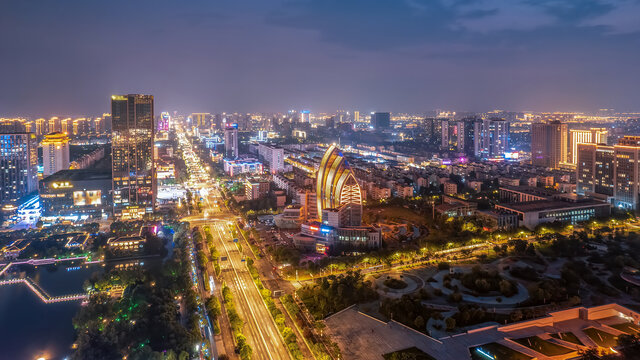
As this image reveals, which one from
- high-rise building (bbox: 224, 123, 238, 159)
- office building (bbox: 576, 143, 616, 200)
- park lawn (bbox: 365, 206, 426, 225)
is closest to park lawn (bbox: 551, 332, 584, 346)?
park lawn (bbox: 365, 206, 426, 225)

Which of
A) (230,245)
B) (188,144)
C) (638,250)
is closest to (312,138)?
(188,144)

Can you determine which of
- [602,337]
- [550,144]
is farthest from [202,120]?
[602,337]

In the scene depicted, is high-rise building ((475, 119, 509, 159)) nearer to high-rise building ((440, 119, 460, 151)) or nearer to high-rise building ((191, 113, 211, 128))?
high-rise building ((440, 119, 460, 151))

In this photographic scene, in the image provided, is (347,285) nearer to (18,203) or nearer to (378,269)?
(378,269)

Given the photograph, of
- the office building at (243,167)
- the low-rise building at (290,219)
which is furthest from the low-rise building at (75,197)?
the office building at (243,167)

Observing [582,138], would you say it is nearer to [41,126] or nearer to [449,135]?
[449,135]

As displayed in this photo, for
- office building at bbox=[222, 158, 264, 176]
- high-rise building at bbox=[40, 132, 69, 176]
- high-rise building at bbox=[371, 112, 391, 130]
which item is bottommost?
office building at bbox=[222, 158, 264, 176]
